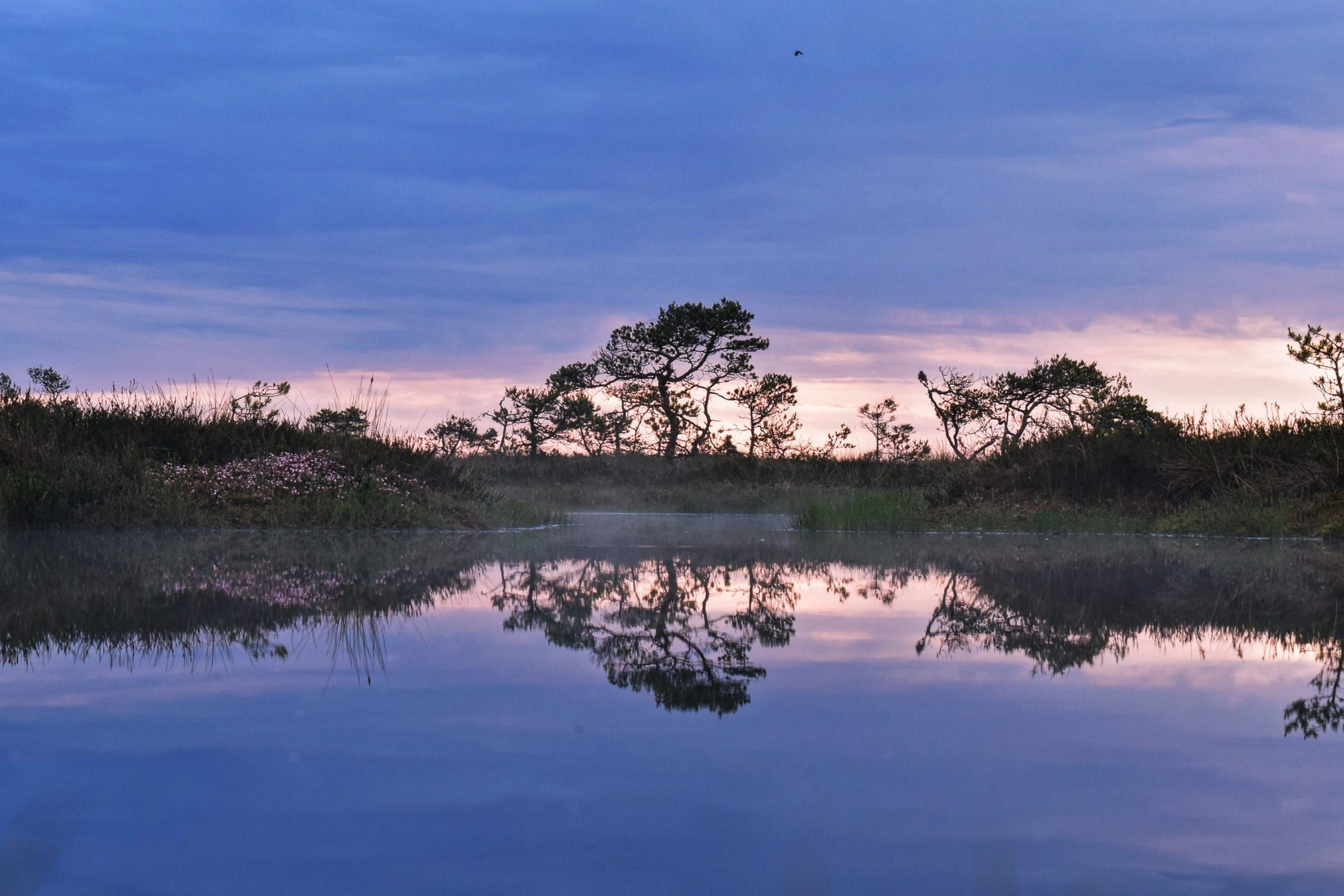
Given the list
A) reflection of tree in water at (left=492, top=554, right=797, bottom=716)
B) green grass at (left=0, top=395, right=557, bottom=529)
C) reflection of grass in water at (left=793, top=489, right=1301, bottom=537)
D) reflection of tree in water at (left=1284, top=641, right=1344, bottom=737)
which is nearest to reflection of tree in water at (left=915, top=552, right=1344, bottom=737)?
reflection of tree in water at (left=1284, top=641, right=1344, bottom=737)

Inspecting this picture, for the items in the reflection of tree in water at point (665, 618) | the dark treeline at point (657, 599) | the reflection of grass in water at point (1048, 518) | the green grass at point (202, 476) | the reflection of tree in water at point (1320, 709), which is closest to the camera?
the reflection of tree in water at point (1320, 709)

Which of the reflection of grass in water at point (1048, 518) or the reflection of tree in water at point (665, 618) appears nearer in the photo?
the reflection of tree in water at point (665, 618)

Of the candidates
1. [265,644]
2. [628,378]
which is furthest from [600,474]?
[265,644]

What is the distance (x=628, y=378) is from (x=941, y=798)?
1606 inches

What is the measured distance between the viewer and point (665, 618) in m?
6.43

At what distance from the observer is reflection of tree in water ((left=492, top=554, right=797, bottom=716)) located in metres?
4.42

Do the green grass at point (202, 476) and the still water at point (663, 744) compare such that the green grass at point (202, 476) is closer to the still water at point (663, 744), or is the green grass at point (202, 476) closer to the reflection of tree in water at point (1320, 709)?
the still water at point (663, 744)

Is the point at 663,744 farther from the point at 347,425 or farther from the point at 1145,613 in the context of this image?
the point at 347,425

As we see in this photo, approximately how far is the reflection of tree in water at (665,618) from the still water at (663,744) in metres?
0.04

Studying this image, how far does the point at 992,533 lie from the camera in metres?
17.1

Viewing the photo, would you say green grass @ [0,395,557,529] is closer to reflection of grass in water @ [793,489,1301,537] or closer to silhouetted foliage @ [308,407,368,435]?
silhouetted foliage @ [308,407,368,435]

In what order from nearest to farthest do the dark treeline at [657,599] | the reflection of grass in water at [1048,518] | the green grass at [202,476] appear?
the dark treeline at [657,599], the green grass at [202,476], the reflection of grass in water at [1048,518]

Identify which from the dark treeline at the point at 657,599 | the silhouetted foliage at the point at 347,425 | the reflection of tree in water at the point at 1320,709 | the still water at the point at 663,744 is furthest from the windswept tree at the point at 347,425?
the reflection of tree in water at the point at 1320,709

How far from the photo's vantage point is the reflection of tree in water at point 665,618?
4.42 metres
